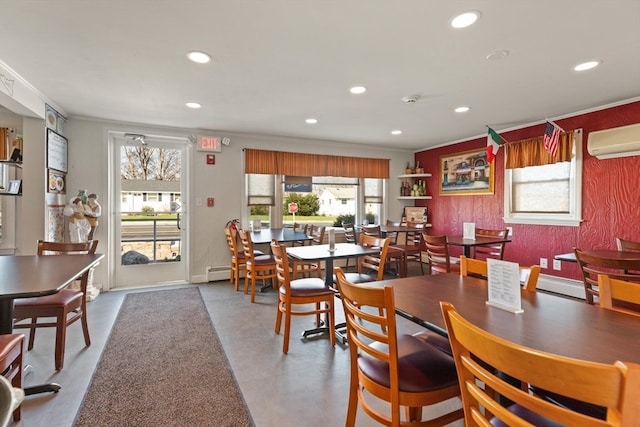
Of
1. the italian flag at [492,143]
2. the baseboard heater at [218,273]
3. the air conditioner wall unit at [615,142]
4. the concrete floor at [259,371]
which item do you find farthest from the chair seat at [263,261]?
the air conditioner wall unit at [615,142]

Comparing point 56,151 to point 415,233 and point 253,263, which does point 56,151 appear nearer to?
point 253,263

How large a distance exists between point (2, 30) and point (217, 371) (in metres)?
2.84

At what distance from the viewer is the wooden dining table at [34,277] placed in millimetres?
1566

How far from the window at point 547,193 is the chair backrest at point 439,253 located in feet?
6.55

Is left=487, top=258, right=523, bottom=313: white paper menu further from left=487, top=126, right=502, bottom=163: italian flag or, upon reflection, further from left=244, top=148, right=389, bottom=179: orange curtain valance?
left=244, top=148, right=389, bottom=179: orange curtain valance

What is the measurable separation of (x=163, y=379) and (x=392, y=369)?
176cm

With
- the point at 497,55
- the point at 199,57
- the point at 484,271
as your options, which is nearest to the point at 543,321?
the point at 484,271

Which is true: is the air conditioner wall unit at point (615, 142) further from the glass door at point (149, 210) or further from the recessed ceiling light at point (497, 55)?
the glass door at point (149, 210)

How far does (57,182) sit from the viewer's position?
3.92 meters

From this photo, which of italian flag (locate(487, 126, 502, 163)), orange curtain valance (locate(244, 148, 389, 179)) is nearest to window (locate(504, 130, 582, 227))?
italian flag (locate(487, 126, 502, 163))

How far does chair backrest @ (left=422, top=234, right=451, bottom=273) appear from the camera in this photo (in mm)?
3636

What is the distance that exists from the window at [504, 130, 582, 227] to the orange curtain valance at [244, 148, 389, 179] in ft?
7.67

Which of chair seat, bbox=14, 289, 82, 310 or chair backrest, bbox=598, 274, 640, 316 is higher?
chair backrest, bbox=598, 274, 640, 316

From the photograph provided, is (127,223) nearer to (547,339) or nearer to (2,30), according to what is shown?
(2,30)
